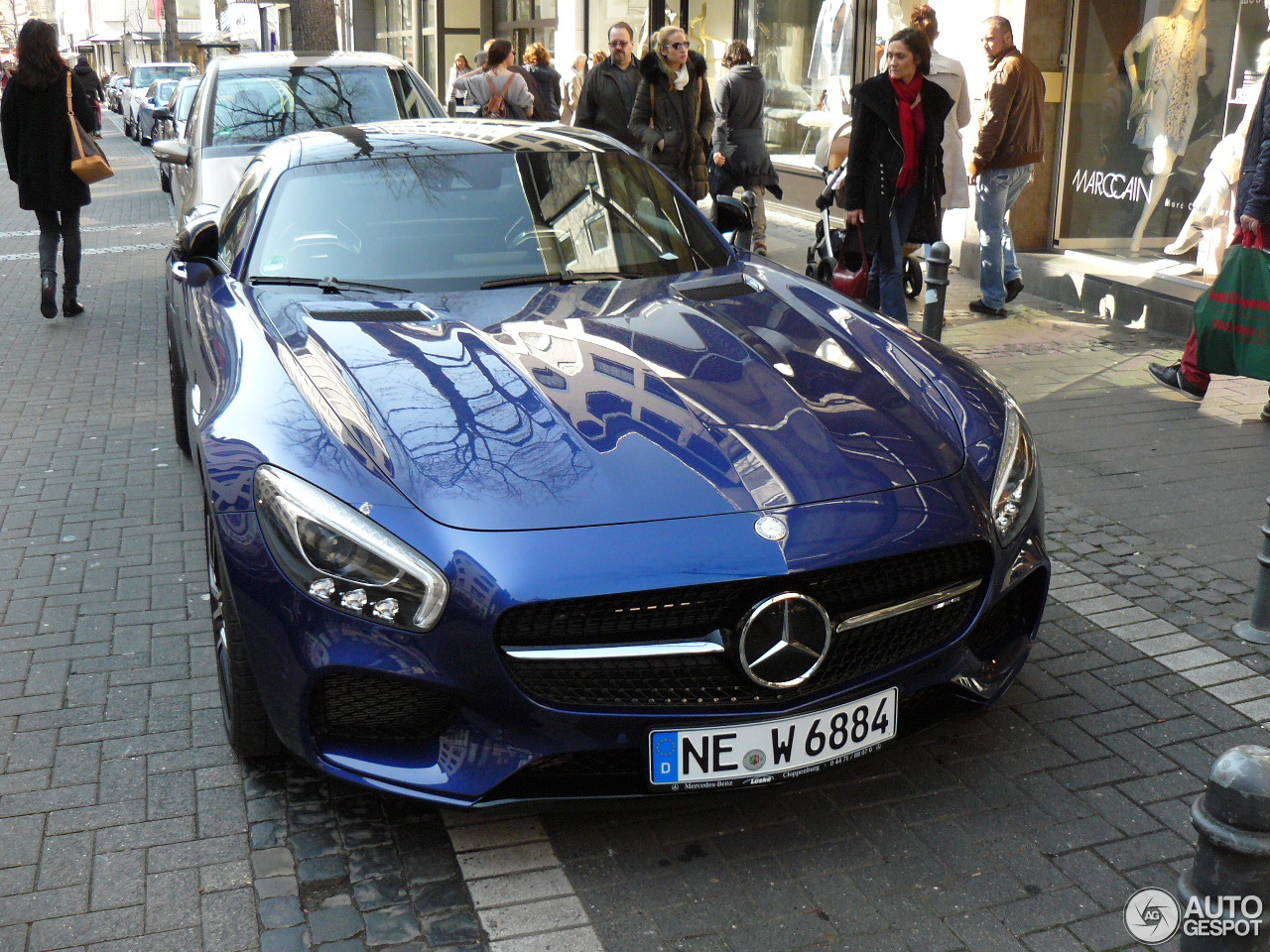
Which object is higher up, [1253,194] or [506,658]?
[1253,194]

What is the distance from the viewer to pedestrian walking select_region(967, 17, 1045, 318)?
8578 millimetres

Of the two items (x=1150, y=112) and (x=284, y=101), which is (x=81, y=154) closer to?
(x=284, y=101)

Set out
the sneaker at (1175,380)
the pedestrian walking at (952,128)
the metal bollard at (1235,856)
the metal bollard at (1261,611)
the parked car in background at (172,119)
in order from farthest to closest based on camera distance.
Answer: the parked car in background at (172,119)
the pedestrian walking at (952,128)
the sneaker at (1175,380)
the metal bollard at (1261,611)
the metal bollard at (1235,856)

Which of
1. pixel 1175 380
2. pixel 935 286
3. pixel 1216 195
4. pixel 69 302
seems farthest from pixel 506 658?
pixel 69 302

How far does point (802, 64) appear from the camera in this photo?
47.1 ft

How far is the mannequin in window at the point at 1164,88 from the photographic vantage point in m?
8.98

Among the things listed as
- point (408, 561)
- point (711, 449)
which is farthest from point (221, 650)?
point (711, 449)

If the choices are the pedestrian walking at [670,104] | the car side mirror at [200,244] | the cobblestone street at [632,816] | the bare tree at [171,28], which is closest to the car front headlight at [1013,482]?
the cobblestone street at [632,816]

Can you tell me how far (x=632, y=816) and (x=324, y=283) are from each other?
1.97 metres

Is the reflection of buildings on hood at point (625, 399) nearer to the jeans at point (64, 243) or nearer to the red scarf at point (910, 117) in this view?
the red scarf at point (910, 117)

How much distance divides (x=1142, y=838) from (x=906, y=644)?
722mm

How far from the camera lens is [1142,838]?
3062mm

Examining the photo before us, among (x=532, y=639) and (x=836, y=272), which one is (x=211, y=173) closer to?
(x=836, y=272)

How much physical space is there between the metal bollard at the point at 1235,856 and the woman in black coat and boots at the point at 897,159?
19.0 ft
